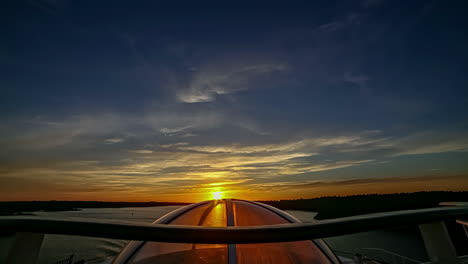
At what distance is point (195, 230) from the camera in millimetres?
889

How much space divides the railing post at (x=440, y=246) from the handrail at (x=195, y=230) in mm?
943

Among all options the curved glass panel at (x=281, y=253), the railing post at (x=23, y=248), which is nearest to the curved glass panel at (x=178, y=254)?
the curved glass panel at (x=281, y=253)

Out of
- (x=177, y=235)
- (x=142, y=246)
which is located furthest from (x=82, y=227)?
(x=142, y=246)

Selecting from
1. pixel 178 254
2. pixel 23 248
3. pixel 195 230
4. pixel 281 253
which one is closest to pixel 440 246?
pixel 281 253

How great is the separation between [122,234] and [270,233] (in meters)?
0.59

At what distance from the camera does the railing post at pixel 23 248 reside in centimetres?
129

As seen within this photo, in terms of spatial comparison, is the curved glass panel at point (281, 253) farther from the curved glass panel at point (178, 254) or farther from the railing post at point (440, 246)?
the railing post at point (440, 246)

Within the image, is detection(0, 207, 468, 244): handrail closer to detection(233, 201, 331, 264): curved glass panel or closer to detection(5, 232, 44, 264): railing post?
detection(5, 232, 44, 264): railing post

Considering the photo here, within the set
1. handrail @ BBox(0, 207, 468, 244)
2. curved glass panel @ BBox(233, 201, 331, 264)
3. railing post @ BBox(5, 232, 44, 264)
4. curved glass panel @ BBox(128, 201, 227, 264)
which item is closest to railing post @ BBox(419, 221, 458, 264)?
handrail @ BBox(0, 207, 468, 244)

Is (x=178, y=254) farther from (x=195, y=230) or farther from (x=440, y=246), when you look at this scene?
(x=440, y=246)

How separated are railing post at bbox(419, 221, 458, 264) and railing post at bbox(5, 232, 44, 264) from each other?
8.53 ft

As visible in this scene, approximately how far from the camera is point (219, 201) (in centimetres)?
422

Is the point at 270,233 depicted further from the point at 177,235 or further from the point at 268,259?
the point at 268,259

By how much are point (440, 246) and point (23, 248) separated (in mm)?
2706
